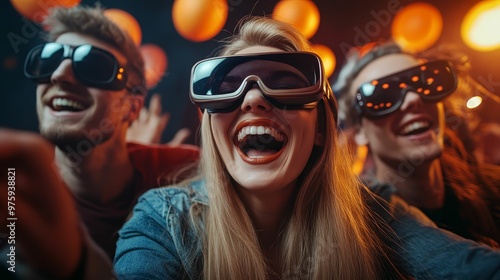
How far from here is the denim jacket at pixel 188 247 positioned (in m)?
0.73

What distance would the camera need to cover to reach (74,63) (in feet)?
2.86

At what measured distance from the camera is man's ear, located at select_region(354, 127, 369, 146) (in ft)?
3.50

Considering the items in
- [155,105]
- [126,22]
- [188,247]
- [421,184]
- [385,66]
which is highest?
[126,22]

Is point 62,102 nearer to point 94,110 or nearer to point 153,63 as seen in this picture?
point 94,110

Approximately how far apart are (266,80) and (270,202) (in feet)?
0.98

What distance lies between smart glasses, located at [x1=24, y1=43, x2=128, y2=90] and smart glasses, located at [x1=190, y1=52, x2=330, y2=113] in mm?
278

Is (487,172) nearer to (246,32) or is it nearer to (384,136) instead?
(384,136)

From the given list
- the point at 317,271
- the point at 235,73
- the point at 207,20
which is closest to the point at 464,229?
the point at 317,271

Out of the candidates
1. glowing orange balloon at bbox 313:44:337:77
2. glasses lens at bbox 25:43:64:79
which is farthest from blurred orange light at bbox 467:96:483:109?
glasses lens at bbox 25:43:64:79

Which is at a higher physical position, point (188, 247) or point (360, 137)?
point (360, 137)

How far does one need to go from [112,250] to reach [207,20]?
68 cm

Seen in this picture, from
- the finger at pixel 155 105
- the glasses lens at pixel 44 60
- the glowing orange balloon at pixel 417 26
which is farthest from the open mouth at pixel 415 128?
the glasses lens at pixel 44 60

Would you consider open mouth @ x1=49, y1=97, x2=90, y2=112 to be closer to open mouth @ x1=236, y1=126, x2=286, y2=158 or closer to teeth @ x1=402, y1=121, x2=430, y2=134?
open mouth @ x1=236, y1=126, x2=286, y2=158

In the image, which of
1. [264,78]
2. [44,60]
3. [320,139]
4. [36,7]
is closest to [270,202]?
[320,139]
